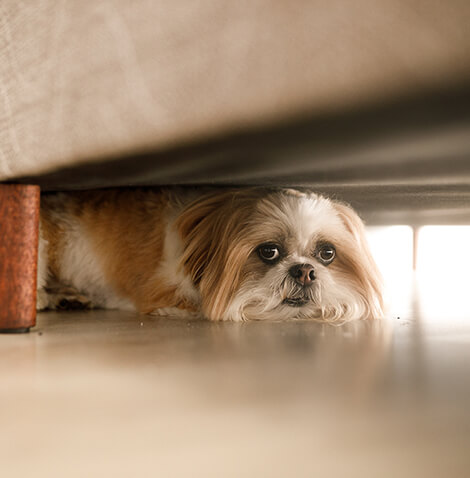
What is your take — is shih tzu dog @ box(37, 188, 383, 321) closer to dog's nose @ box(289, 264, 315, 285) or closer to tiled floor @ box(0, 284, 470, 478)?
dog's nose @ box(289, 264, 315, 285)

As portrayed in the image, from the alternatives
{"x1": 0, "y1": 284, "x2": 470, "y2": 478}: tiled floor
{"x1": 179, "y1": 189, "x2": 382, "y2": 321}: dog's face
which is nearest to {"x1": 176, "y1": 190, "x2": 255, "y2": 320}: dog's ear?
{"x1": 179, "y1": 189, "x2": 382, "y2": 321}: dog's face

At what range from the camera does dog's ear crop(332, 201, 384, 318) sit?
60.5 inches

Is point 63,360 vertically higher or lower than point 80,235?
lower

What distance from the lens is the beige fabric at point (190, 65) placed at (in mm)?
722

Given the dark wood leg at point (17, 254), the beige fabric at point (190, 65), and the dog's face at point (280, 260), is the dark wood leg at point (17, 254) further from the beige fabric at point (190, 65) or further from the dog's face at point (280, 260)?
the dog's face at point (280, 260)

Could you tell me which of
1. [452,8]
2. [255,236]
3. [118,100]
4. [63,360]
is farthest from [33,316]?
[452,8]

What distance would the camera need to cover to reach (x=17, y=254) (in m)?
1.01

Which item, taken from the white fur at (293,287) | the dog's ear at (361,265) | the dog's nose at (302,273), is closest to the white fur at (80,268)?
the white fur at (293,287)

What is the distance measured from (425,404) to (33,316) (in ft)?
2.57

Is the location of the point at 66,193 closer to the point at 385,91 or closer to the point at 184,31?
the point at 184,31

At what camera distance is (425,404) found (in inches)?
23.9

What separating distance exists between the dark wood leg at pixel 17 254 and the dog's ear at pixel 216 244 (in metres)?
0.55

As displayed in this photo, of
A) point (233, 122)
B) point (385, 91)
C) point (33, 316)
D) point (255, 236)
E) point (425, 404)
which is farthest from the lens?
point (255, 236)

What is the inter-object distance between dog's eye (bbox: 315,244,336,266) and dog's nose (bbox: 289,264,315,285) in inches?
3.3
